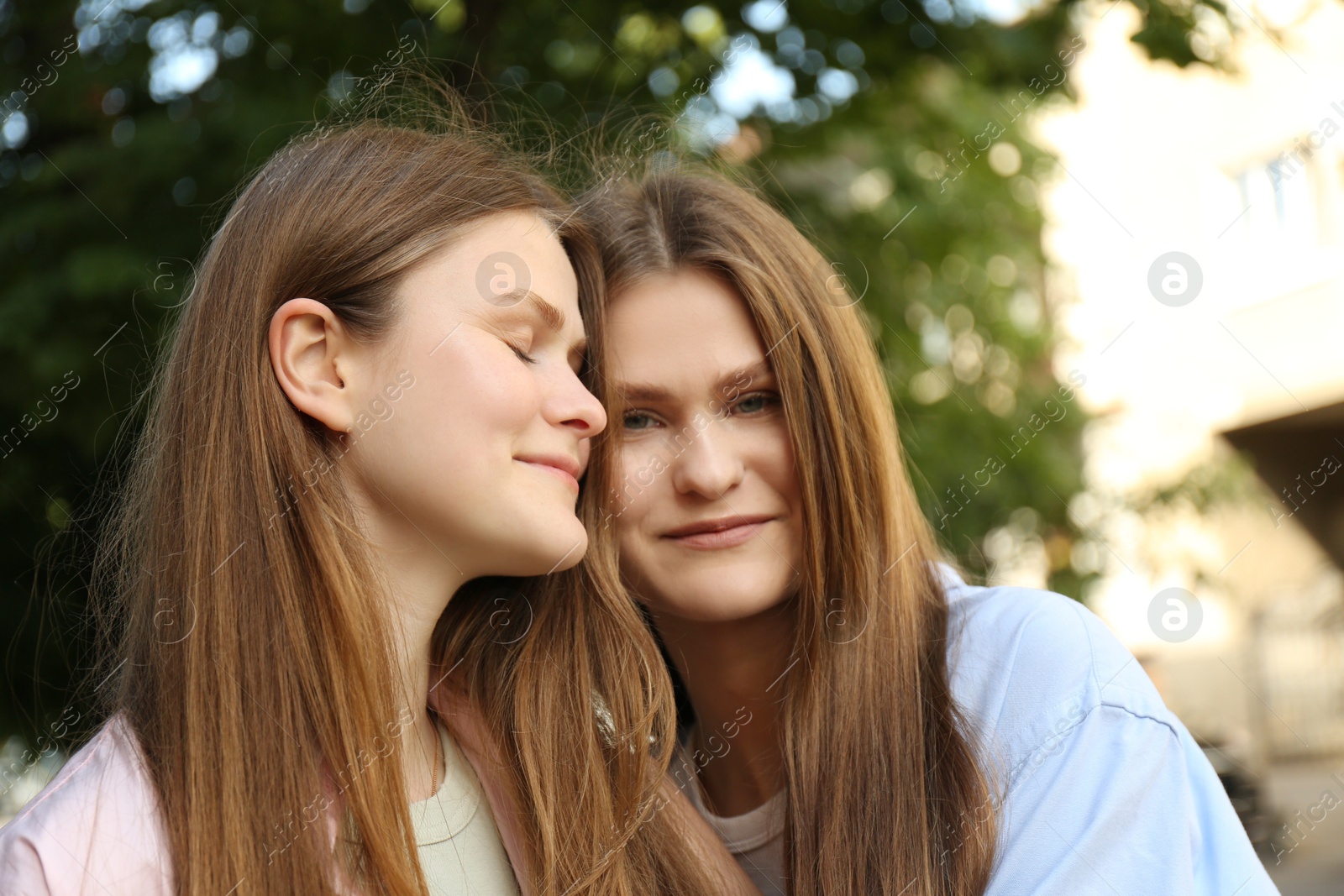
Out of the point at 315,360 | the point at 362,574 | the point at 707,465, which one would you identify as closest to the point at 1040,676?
the point at 707,465

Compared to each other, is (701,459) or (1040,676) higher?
(701,459)

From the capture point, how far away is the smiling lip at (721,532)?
8.12 ft

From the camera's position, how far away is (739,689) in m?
Result: 2.68

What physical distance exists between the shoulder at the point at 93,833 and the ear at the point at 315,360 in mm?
634

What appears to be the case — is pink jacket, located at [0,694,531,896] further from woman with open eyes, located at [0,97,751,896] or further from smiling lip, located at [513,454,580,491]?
smiling lip, located at [513,454,580,491]

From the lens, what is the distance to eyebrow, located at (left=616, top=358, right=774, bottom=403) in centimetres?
→ 249

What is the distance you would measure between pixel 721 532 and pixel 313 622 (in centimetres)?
→ 85

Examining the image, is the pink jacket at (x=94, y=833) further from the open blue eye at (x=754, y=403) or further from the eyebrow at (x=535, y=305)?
the open blue eye at (x=754, y=403)

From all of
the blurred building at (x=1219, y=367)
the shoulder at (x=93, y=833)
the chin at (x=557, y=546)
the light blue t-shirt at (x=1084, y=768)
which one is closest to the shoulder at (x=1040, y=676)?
the light blue t-shirt at (x=1084, y=768)

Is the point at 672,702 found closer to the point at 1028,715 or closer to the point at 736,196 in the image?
the point at 1028,715

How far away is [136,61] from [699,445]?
10.2ft

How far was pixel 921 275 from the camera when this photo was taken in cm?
618

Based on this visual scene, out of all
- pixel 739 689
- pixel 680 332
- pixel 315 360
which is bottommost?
pixel 739 689

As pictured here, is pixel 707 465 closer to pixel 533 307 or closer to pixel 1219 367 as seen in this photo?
pixel 533 307
